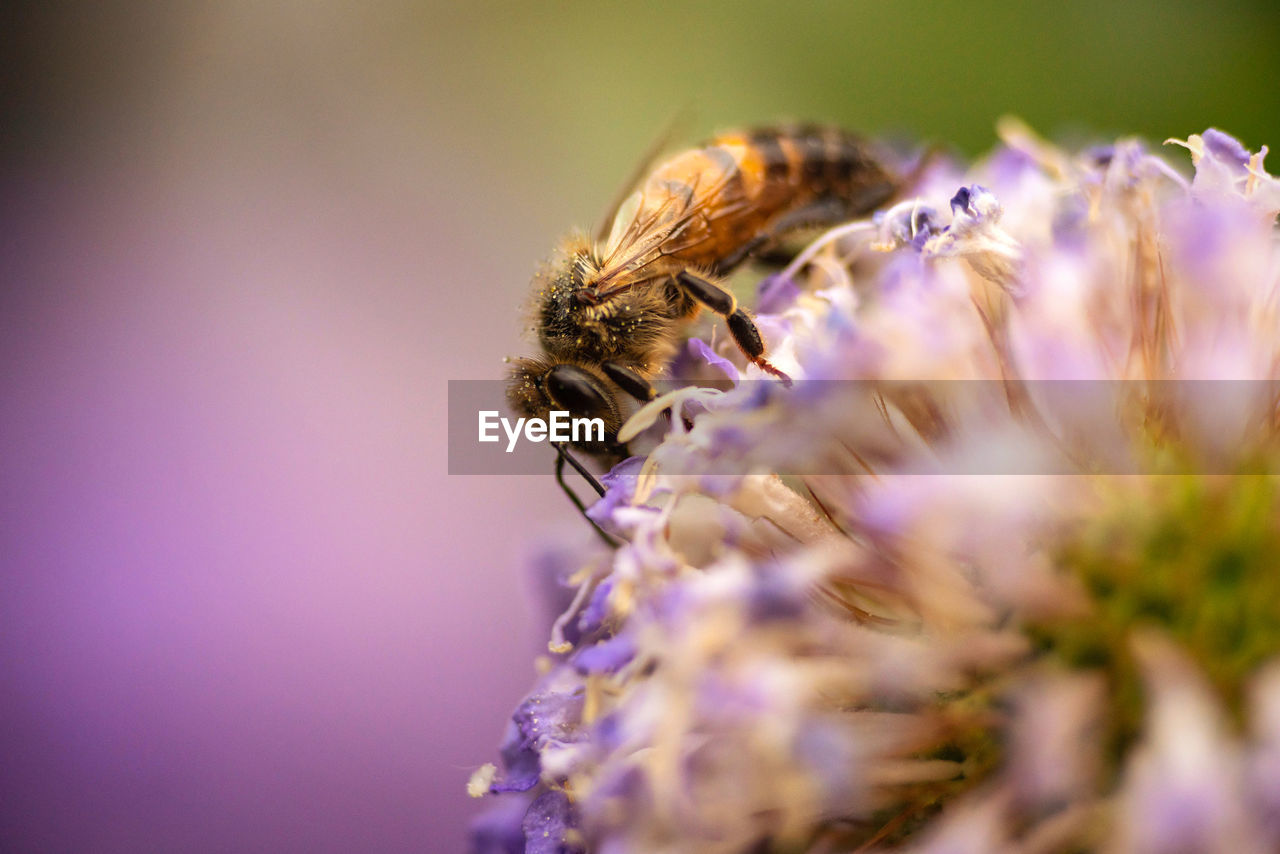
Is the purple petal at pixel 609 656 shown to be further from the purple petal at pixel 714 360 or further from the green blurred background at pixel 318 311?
the green blurred background at pixel 318 311

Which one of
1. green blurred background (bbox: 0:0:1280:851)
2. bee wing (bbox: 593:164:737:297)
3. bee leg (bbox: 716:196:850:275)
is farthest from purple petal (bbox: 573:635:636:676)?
green blurred background (bbox: 0:0:1280:851)

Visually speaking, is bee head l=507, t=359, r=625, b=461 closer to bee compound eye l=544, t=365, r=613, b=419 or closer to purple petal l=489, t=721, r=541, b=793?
bee compound eye l=544, t=365, r=613, b=419

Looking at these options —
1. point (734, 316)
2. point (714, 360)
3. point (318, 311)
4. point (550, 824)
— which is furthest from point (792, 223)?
point (318, 311)

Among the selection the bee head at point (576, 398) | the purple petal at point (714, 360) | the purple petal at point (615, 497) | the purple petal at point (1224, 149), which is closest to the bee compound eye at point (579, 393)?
the bee head at point (576, 398)

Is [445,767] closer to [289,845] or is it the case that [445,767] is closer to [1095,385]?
[289,845]

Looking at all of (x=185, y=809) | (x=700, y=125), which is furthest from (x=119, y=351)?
(x=700, y=125)

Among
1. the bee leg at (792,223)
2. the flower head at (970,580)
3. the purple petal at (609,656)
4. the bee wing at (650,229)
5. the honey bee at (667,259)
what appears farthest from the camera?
the bee leg at (792,223)

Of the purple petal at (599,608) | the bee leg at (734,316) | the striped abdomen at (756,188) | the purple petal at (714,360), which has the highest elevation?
the striped abdomen at (756,188)
